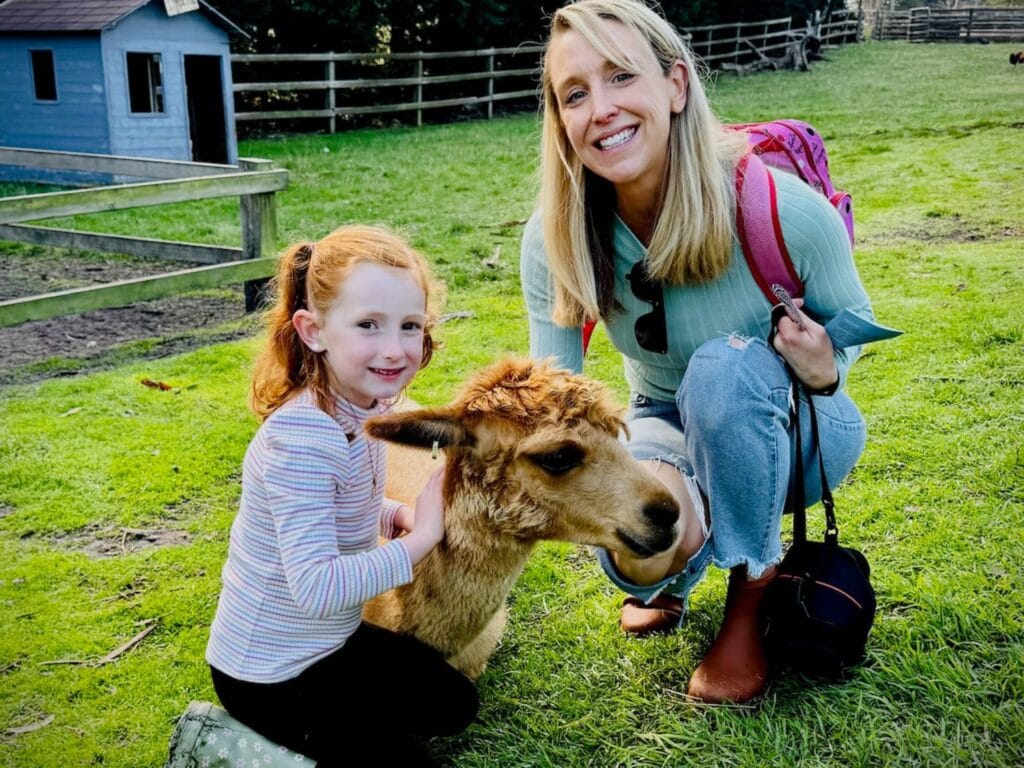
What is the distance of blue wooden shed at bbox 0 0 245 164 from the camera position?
15375 mm

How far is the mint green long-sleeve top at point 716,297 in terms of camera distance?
117 inches

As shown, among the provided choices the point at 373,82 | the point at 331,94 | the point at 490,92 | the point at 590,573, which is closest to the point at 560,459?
the point at 590,573

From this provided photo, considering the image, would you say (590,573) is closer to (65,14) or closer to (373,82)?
(65,14)

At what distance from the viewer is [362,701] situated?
8.75 feet

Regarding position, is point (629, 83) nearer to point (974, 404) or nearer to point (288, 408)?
point (288, 408)

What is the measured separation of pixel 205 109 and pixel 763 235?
1773 cm

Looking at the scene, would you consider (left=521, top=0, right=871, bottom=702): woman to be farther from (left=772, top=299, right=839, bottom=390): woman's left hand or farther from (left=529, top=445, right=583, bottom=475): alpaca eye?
(left=529, top=445, right=583, bottom=475): alpaca eye

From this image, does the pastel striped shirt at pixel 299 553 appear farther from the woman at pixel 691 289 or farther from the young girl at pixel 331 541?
the woman at pixel 691 289

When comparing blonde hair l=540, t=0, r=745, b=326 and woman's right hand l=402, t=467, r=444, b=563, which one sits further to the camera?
blonde hair l=540, t=0, r=745, b=326

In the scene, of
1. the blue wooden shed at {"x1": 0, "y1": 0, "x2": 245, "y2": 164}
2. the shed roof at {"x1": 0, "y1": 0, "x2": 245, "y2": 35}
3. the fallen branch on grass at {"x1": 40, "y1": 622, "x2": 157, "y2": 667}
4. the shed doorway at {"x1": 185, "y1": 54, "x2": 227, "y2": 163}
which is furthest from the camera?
the shed doorway at {"x1": 185, "y1": 54, "x2": 227, "y2": 163}

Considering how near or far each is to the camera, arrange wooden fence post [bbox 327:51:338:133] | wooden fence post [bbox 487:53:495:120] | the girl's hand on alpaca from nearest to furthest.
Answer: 1. the girl's hand on alpaca
2. wooden fence post [bbox 327:51:338:133]
3. wooden fence post [bbox 487:53:495:120]

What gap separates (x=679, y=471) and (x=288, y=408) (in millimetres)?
1305

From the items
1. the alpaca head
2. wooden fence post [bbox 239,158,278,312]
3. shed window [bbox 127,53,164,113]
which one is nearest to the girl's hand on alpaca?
the alpaca head

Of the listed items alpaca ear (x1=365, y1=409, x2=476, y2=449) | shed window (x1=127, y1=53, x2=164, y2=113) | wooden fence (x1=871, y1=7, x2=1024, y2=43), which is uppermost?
wooden fence (x1=871, y1=7, x2=1024, y2=43)
